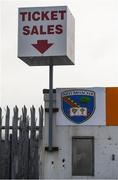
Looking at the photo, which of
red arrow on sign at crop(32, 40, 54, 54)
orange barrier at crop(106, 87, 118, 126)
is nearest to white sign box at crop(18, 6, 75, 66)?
red arrow on sign at crop(32, 40, 54, 54)

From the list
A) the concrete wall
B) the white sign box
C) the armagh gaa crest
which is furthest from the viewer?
the armagh gaa crest

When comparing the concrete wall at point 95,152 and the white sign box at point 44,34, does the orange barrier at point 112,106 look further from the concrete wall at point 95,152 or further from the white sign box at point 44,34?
the white sign box at point 44,34

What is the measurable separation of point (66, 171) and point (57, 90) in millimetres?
2477

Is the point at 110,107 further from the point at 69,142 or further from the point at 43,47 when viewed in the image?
the point at 43,47

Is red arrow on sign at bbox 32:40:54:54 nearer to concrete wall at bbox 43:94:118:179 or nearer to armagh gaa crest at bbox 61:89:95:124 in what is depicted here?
armagh gaa crest at bbox 61:89:95:124

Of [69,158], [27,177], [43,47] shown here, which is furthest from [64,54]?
[27,177]

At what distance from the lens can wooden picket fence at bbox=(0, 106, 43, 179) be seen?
1716cm

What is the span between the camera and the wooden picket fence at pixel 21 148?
17.2 meters

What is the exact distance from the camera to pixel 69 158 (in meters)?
15.6

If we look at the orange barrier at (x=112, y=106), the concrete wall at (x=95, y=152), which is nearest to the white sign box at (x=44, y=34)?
the orange barrier at (x=112, y=106)

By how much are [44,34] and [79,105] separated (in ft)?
7.81

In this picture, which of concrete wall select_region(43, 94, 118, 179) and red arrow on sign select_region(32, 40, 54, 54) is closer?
red arrow on sign select_region(32, 40, 54, 54)

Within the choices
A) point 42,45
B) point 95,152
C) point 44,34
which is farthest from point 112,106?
point 44,34

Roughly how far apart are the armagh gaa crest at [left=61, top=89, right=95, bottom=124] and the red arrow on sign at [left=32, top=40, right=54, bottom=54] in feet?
5.18
